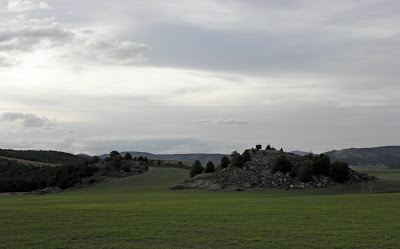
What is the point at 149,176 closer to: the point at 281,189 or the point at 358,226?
the point at 281,189

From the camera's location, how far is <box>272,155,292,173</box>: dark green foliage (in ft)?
204

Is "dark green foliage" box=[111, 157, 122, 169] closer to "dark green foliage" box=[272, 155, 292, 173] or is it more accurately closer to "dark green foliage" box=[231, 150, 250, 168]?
"dark green foliage" box=[231, 150, 250, 168]

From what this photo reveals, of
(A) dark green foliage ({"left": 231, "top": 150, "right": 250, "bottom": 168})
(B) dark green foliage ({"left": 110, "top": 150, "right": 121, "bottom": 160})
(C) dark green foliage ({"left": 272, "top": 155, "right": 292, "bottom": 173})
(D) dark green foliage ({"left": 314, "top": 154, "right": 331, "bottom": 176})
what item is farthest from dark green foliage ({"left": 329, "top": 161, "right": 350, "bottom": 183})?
(B) dark green foliage ({"left": 110, "top": 150, "right": 121, "bottom": 160})

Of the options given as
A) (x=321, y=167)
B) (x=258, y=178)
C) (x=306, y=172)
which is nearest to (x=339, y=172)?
(x=321, y=167)

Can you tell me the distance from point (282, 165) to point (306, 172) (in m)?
5.01

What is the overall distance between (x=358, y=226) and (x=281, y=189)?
122ft

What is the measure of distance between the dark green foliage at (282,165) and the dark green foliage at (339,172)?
23.1 ft

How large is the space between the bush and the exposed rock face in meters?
0.69

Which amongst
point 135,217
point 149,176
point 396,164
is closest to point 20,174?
point 149,176

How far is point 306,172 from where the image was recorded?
58.7 meters

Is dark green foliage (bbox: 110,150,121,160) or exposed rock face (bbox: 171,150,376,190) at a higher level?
dark green foliage (bbox: 110,150,121,160)

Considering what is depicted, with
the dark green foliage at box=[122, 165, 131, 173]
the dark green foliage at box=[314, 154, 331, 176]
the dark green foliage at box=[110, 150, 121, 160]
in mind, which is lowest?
the dark green foliage at box=[122, 165, 131, 173]

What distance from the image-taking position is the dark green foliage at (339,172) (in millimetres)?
59484

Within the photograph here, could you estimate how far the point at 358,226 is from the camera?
20000 mm
